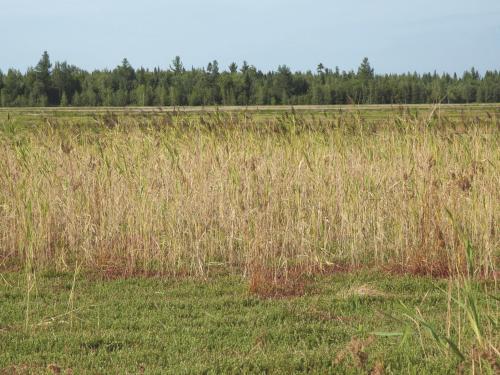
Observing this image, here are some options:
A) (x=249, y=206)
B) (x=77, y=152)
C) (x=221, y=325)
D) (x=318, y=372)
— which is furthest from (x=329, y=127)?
(x=318, y=372)

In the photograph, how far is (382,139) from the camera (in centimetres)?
891

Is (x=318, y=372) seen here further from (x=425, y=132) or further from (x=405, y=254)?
(x=425, y=132)

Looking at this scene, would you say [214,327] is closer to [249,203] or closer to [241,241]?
[241,241]

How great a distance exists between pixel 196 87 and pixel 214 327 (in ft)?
245

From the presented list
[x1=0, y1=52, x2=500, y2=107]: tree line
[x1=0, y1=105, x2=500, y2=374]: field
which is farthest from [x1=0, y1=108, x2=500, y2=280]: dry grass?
[x1=0, y1=52, x2=500, y2=107]: tree line

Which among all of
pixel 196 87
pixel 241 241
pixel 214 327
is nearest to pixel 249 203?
pixel 241 241

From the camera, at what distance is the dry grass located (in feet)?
22.7

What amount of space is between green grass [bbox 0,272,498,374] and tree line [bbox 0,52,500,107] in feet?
217

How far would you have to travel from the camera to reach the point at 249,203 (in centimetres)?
742

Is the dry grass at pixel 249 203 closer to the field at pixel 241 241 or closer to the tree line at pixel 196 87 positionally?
the field at pixel 241 241

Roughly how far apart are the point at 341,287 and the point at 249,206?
1.37 m

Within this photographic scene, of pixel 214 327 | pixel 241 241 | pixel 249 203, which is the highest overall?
pixel 249 203

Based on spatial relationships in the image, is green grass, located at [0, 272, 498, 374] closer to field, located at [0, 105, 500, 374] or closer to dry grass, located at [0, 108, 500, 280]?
field, located at [0, 105, 500, 374]

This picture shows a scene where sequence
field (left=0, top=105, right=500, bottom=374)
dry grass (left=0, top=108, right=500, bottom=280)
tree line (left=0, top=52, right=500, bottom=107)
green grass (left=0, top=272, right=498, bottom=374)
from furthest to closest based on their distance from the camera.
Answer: tree line (left=0, top=52, right=500, bottom=107)
dry grass (left=0, top=108, right=500, bottom=280)
field (left=0, top=105, right=500, bottom=374)
green grass (left=0, top=272, right=498, bottom=374)
